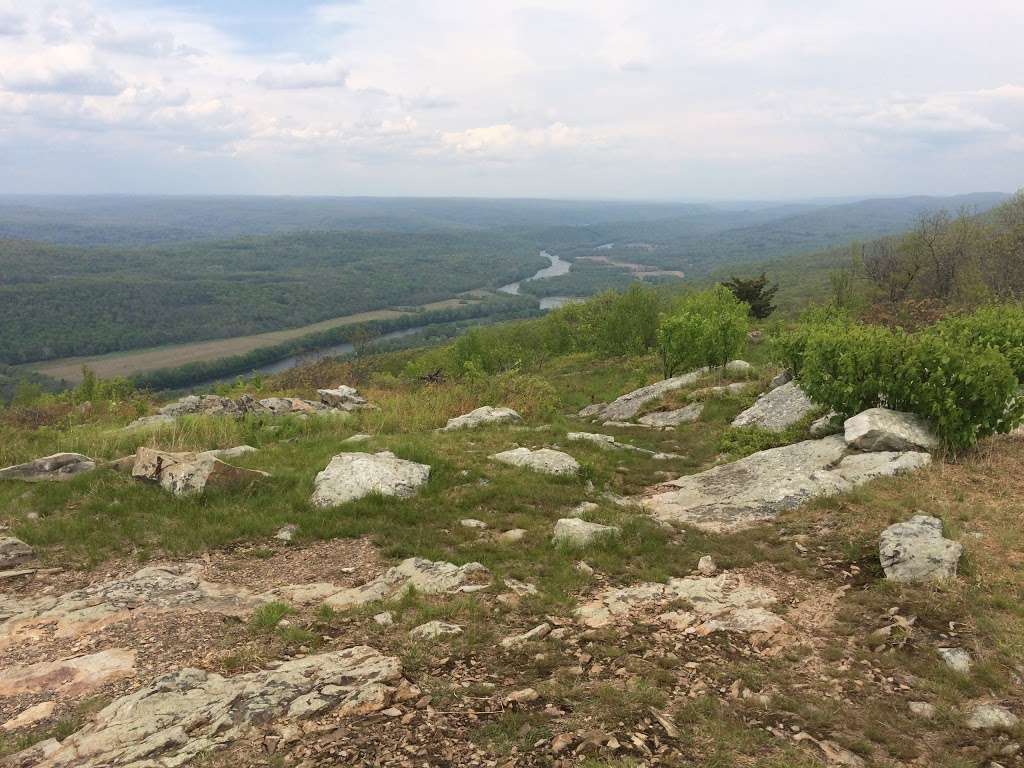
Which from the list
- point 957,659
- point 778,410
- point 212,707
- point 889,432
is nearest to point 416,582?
point 212,707

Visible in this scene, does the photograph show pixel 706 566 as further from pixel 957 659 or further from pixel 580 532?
pixel 957 659

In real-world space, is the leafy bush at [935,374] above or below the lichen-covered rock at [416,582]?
above

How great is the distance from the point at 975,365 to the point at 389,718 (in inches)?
453

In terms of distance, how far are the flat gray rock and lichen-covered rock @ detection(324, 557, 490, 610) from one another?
12.0m

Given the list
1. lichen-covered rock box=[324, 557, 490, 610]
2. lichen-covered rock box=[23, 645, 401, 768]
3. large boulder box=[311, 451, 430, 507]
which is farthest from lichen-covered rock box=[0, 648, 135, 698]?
large boulder box=[311, 451, 430, 507]

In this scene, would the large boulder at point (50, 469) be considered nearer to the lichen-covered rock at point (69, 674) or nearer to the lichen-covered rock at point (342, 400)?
the lichen-covered rock at point (69, 674)

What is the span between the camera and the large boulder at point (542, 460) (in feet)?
37.7

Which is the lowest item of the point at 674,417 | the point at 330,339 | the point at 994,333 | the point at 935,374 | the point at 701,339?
the point at 330,339

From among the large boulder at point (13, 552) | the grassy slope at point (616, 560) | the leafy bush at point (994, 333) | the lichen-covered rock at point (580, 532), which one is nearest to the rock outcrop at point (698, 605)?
the grassy slope at point (616, 560)

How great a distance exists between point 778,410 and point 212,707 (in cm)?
1501

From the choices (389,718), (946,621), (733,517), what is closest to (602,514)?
(733,517)

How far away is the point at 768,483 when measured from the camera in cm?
1086

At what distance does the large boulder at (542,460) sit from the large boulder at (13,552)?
7.46 metres

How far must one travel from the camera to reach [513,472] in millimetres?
11211
